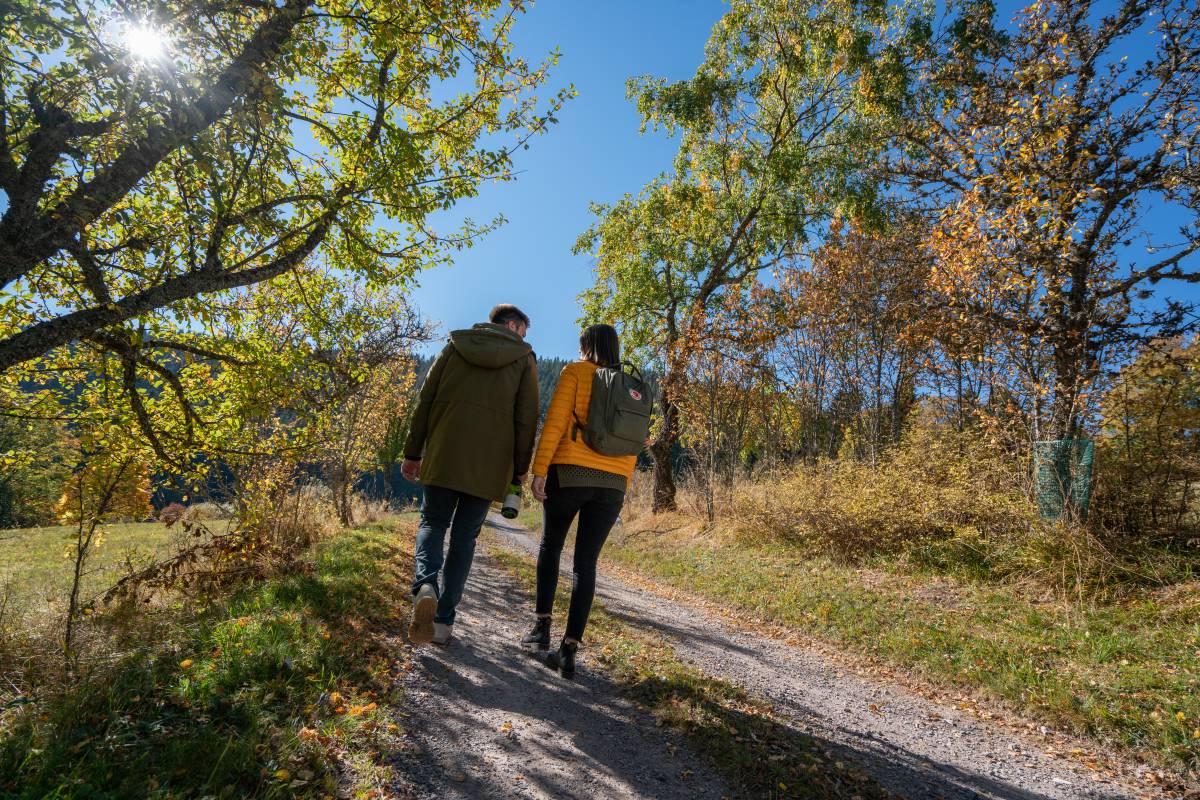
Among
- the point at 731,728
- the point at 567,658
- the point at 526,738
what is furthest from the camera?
the point at 567,658

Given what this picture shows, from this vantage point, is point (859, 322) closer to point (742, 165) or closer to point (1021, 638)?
point (742, 165)

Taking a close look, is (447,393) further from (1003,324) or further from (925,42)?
(925,42)

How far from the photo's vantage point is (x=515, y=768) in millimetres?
2309

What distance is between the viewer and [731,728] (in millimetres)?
2861

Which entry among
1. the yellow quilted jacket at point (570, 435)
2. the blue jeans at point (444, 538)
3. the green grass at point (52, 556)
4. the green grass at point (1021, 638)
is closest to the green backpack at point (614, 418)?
the yellow quilted jacket at point (570, 435)

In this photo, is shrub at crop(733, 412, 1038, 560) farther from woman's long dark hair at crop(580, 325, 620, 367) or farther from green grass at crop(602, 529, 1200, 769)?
woman's long dark hair at crop(580, 325, 620, 367)

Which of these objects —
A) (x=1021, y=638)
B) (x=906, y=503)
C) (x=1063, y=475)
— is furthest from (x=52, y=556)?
(x=1063, y=475)

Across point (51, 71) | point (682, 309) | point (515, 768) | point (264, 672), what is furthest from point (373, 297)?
point (515, 768)

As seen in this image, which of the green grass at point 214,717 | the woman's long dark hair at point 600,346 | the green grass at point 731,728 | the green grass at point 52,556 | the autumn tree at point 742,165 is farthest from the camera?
the autumn tree at point 742,165

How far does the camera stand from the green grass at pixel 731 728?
7.90 feet

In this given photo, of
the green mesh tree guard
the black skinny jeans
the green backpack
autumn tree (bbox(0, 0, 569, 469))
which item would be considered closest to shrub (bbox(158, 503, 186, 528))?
autumn tree (bbox(0, 0, 569, 469))

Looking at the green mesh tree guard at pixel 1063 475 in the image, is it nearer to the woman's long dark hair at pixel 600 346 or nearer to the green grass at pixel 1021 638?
the green grass at pixel 1021 638

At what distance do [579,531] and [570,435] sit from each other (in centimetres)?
60

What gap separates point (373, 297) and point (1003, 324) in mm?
12557
